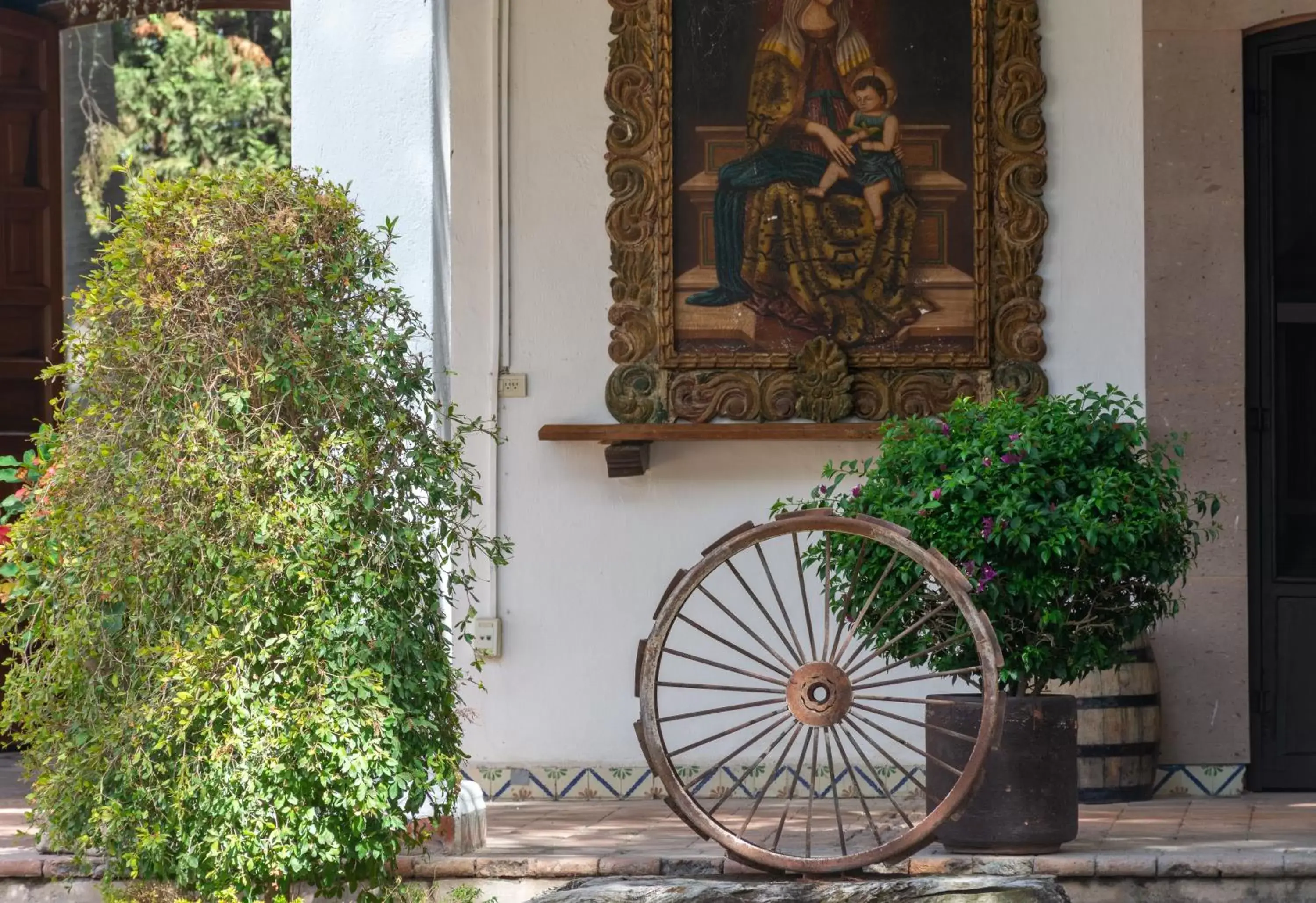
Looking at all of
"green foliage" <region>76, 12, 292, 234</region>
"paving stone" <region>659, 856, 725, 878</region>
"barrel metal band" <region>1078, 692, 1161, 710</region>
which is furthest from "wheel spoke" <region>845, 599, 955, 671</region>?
"green foliage" <region>76, 12, 292, 234</region>

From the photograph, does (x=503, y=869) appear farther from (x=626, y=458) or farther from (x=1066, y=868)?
(x=626, y=458)

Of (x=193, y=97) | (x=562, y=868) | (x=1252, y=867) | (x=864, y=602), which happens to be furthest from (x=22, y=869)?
(x=193, y=97)

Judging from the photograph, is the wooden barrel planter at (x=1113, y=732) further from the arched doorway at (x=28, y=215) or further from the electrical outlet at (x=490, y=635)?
the arched doorway at (x=28, y=215)

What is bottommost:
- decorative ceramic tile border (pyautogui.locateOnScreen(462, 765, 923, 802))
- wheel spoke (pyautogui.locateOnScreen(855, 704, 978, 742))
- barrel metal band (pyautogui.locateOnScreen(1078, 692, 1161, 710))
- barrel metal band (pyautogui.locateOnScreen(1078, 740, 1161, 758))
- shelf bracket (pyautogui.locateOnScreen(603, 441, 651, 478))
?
decorative ceramic tile border (pyautogui.locateOnScreen(462, 765, 923, 802))

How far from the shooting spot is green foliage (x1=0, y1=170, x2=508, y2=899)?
16.4ft

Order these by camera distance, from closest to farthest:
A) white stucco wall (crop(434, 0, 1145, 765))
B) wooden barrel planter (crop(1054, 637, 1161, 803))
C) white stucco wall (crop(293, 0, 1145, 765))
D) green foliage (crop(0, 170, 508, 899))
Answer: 1. green foliage (crop(0, 170, 508, 899))
2. wooden barrel planter (crop(1054, 637, 1161, 803))
3. white stucco wall (crop(293, 0, 1145, 765))
4. white stucco wall (crop(434, 0, 1145, 765))

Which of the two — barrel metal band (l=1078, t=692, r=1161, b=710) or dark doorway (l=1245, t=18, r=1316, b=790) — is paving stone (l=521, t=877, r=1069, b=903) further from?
dark doorway (l=1245, t=18, r=1316, b=790)

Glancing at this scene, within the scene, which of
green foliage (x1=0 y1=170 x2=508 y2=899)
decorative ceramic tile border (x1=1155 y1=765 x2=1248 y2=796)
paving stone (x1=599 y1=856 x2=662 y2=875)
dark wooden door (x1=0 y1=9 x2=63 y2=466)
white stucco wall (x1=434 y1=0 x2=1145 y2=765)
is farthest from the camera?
dark wooden door (x1=0 y1=9 x2=63 y2=466)

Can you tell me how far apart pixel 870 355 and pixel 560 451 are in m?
1.35

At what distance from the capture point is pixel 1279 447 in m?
7.36

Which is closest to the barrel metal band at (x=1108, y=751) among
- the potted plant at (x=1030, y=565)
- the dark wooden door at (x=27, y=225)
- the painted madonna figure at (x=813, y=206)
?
the potted plant at (x=1030, y=565)

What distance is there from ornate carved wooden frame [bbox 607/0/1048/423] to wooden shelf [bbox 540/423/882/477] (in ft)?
0.31

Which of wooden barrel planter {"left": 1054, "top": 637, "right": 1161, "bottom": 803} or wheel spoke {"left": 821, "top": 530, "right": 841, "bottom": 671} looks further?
wooden barrel planter {"left": 1054, "top": 637, "right": 1161, "bottom": 803}

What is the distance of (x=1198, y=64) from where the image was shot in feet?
24.0
